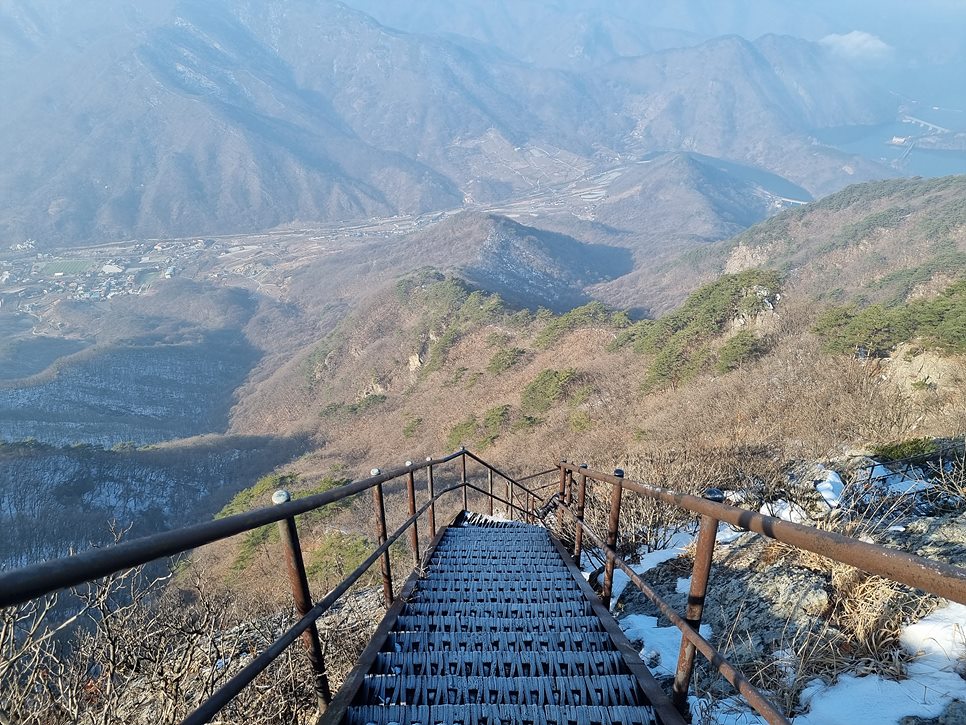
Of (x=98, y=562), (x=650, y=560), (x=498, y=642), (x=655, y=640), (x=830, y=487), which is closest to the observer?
(x=98, y=562)

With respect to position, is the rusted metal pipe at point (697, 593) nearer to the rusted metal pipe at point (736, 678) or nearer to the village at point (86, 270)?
the rusted metal pipe at point (736, 678)

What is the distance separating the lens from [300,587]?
5.86ft

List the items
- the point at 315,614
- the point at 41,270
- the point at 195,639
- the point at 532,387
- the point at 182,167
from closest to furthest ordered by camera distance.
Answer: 1. the point at 315,614
2. the point at 195,639
3. the point at 532,387
4. the point at 41,270
5. the point at 182,167

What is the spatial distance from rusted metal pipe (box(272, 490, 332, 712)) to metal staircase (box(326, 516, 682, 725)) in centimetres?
12

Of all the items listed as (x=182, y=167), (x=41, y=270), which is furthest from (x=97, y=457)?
(x=182, y=167)

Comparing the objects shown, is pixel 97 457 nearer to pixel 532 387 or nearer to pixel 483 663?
pixel 532 387

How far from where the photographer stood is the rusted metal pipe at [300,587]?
1.75 meters

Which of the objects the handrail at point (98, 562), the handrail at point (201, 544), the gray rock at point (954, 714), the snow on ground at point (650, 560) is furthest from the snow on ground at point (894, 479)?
the handrail at point (98, 562)

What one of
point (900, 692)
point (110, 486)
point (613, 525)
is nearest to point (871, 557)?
point (900, 692)

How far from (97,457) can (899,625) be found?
40.0 metres

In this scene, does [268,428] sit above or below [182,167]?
below

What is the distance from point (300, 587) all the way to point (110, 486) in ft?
123

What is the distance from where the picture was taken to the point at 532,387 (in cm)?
2284

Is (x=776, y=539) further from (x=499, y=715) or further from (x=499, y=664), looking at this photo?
(x=499, y=664)
